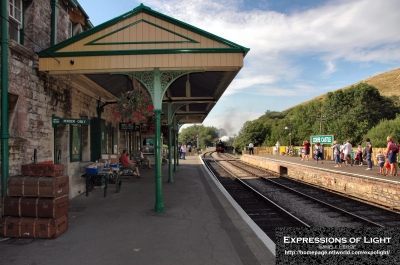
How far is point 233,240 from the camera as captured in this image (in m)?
4.98

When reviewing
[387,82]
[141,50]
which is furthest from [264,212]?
[387,82]

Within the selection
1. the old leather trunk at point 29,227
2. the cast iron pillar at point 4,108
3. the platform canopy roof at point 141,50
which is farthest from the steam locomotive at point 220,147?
the old leather trunk at point 29,227

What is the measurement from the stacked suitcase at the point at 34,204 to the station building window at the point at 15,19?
2944 mm

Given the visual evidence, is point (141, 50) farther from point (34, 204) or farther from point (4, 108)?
point (34, 204)

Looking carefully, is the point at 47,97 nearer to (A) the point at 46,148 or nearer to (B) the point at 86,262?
(A) the point at 46,148

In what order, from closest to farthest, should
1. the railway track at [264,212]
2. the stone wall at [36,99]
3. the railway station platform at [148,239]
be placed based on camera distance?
the railway station platform at [148,239] < the stone wall at [36,99] < the railway track at [264,212]

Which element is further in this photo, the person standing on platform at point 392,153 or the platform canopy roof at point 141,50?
the person standing on platform at point 392,153

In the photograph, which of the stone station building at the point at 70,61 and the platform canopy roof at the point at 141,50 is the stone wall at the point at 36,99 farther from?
the platform canopy roof at the point at 141,50

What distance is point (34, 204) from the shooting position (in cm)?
496

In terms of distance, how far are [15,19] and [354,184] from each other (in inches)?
479

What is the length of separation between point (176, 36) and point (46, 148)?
13.0ft

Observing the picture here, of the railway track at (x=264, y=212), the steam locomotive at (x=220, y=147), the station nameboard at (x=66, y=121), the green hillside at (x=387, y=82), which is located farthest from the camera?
the green hillside at (x=387, y=82)

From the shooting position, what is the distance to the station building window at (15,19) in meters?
6.09

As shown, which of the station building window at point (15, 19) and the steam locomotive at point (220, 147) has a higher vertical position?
the station building window at point (15, 19)
